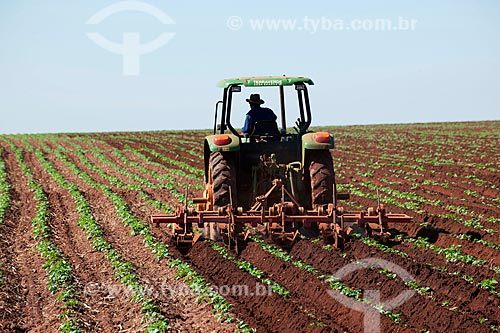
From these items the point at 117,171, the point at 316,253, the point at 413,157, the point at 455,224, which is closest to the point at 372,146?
the point at 413,157

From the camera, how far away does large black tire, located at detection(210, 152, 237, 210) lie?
446 inches

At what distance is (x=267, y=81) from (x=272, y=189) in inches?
69.0

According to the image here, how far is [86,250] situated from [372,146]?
1056 inches

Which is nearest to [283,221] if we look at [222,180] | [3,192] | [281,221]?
[281,221]

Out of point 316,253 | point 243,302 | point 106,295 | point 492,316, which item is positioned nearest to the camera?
point 492,316

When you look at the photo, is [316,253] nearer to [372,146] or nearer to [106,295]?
[106,295]

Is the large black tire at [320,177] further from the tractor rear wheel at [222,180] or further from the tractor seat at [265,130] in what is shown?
the tractor rear wheel at [222,180]

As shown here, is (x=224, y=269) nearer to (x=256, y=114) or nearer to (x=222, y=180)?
(x=222, y=180)

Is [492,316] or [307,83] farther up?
[307,83]

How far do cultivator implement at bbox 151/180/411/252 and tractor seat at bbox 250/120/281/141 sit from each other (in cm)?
142

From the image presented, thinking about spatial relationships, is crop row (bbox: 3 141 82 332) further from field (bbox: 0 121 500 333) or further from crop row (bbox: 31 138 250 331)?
crop row (bbox: 31 138 250 331)

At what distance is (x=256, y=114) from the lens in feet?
41.0

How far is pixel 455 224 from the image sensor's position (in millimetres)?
13977

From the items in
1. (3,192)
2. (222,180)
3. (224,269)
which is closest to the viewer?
(224,269)
